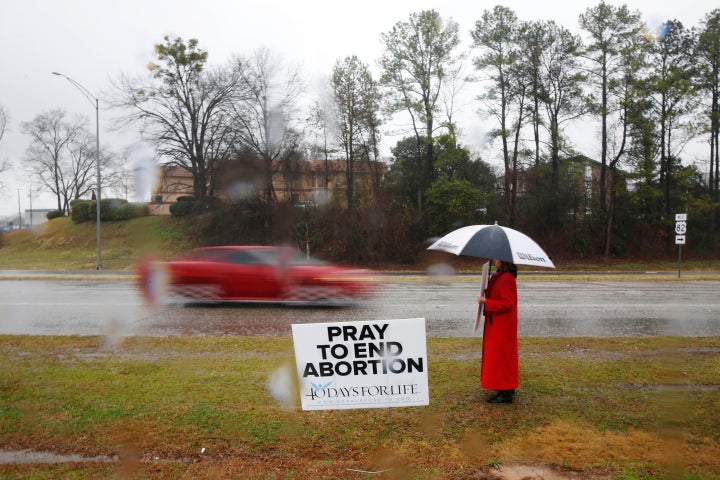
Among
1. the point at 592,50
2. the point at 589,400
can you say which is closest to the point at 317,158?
the point at 592,50

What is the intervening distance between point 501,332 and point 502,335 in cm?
3

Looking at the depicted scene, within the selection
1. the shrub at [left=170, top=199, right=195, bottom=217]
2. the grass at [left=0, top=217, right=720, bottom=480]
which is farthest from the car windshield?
the shrub at [left=170, top=199, right=195, bottom=217]

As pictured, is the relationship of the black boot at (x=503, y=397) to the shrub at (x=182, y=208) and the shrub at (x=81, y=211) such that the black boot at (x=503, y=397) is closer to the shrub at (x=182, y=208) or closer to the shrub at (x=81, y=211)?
the shrub at (x=182, y=208)

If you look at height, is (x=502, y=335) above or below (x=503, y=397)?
above

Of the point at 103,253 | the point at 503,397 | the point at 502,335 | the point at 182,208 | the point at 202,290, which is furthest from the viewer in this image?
the point at 103,253

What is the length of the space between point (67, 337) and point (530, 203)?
106ft

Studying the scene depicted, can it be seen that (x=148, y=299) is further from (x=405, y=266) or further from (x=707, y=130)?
(x=707, y=130)

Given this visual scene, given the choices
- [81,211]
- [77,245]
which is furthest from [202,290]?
[81,211]

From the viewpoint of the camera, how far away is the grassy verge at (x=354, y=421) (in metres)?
4.00

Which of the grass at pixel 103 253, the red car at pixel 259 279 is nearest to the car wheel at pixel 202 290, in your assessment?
Result: the red car at pixel 259 279

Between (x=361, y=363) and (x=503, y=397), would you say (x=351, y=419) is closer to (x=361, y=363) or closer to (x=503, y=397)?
(x=361, y=363)

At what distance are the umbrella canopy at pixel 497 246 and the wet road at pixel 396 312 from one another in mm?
4238

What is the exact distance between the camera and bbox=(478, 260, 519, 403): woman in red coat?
5203 millimetres

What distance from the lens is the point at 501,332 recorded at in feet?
17.1
